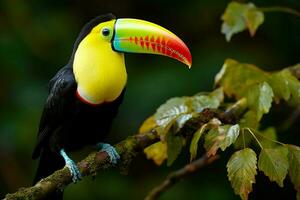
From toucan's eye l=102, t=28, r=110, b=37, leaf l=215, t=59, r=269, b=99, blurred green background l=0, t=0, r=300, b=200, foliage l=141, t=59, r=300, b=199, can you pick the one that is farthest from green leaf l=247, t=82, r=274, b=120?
blurred green background l=0, t=0, r=300, b=200

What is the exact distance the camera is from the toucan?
2.77m

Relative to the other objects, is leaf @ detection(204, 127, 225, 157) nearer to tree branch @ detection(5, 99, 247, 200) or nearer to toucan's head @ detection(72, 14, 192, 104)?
tree branch @ detection(5, 99, 247, 200)

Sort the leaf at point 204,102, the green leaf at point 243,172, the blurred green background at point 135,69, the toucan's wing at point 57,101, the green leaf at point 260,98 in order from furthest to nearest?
1. the blurred green background at point 135,69
2. the toucan's wing at point 57,101
3. the leaf at point 204,102
4. the green leaf at point 260,98
5. the green leaf at point 243,172

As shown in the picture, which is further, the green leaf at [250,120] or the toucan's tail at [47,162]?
the toucan's tail at [47,162]

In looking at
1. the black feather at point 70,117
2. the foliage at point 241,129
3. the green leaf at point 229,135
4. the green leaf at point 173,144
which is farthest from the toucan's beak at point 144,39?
the green leaf at point 229,135

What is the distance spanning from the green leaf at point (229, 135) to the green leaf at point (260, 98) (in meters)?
0.29

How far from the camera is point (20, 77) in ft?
16.3

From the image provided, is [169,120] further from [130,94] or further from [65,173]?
[130,94]

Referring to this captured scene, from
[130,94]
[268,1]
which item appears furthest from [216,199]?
[268,1]

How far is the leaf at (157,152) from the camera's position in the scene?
2854 mm

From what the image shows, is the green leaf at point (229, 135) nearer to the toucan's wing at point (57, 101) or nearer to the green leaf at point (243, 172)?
the green leaf at point (243, 172)

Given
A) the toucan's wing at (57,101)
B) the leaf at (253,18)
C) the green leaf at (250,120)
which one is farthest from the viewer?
the leaf at (253,18)

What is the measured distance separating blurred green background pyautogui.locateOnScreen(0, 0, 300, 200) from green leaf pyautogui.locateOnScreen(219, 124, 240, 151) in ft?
7.29

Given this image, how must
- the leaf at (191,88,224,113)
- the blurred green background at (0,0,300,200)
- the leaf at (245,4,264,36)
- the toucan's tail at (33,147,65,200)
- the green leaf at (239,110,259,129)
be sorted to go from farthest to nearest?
the blurred green background at (0,0,300,200)
the toucan's tail at (33,147,65,200)
the leaf at (245,4,264,36)
the leaf at (191,88,224,113)
the green leaf at (239,110,259,129)
